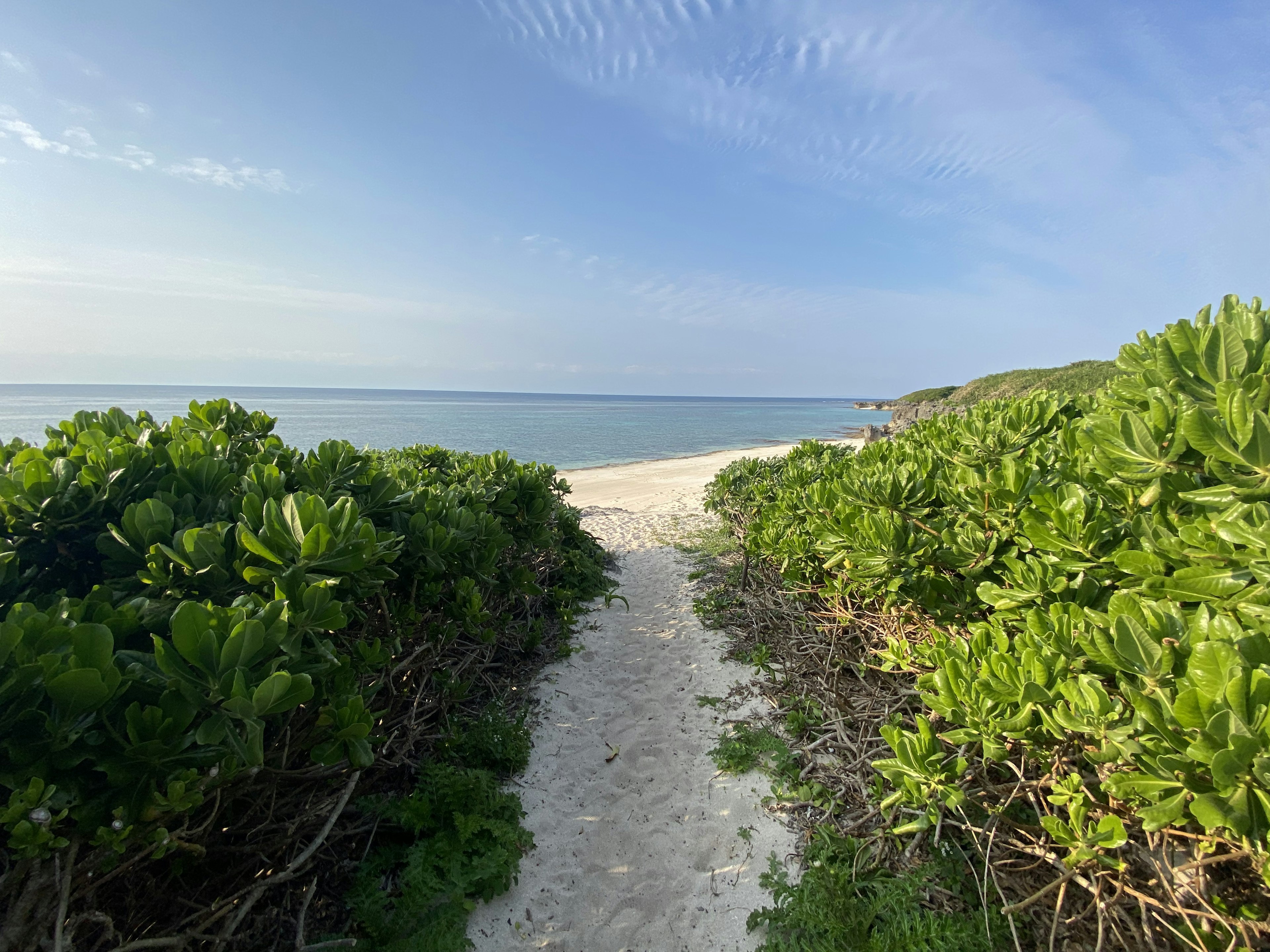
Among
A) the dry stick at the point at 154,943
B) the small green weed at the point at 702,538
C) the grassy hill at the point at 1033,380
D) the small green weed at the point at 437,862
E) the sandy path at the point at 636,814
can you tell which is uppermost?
the grassy hill at the point at 1033,380

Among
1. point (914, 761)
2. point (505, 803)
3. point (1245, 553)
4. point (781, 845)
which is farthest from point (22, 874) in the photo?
point (1245, 553)

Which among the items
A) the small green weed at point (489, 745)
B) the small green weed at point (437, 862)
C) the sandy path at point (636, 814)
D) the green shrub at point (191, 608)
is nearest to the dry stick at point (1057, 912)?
the sandy path at point (636, 814)

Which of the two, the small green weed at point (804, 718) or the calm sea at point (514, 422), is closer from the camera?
the small green weed at point (804, 718)

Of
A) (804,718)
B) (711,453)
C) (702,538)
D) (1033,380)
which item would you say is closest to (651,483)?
(702,538)

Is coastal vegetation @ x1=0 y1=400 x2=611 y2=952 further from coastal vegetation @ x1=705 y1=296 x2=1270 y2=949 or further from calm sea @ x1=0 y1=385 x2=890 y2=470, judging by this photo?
calm sea @ x1=0 y1=385 x2=890 y2=470

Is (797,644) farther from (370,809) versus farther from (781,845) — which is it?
(370,809)

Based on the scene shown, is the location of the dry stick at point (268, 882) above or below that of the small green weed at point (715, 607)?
above

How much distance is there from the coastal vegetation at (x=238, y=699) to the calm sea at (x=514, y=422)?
19.8 ft

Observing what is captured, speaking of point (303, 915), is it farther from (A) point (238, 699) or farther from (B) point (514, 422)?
(B) point (514, 422)

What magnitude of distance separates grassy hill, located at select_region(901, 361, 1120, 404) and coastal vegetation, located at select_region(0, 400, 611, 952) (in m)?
23.3

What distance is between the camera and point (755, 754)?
328 cm

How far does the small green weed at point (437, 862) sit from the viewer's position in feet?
6.89

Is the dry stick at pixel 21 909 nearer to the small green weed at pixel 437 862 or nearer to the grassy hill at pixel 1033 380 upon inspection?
the small green weed at pixel 437 862

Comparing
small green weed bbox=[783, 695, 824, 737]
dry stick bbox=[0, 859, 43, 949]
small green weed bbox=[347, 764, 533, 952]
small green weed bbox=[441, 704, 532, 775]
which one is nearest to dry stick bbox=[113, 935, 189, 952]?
dry stick bbox=[0, 859, 43, 949]
